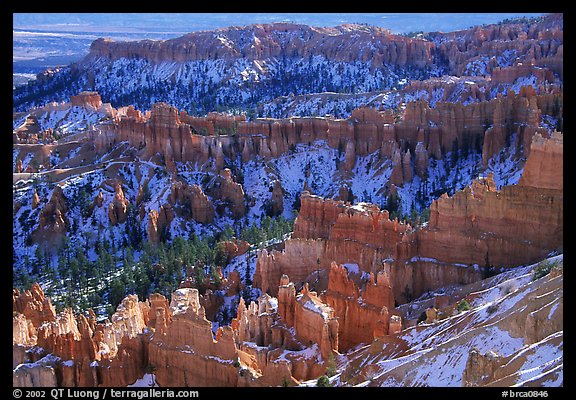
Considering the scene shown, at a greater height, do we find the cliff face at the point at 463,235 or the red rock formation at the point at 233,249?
the cliff face at the point at 463,235

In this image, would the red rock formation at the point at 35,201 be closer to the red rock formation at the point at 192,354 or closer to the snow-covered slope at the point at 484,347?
the red rock formation at the point at 192,354

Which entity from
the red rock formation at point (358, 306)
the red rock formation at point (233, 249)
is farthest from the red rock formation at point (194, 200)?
the red rock formation at point (358, 306)

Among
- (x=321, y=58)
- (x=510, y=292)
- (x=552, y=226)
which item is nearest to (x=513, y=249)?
(x=552, y=226)

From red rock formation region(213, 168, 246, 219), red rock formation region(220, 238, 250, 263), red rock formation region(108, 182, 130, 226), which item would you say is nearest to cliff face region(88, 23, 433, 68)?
red rock formation region(213, 168, 246, 219)

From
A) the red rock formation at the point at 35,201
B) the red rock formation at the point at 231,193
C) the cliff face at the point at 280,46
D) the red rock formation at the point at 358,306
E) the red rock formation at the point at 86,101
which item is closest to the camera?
the red rock formation at the point at 358,306

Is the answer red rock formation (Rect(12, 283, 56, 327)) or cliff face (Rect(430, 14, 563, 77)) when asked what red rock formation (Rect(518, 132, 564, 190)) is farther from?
cliff face (Rect(430, 14, 563, 77))

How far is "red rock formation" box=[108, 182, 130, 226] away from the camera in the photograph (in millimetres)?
80000

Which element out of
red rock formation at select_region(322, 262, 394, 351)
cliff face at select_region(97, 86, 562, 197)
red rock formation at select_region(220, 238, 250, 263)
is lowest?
red rock formation at select_region(220, 238, 250, 263)

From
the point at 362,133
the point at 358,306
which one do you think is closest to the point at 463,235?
the point at 358,306

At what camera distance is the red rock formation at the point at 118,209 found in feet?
262

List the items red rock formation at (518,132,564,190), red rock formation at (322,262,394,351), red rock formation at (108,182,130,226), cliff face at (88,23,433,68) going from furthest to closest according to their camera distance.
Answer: cliff face at (88,23,433,68) < red rock formation at (108,182,130,226) < red rock formation at (518,132,564,190) < red rock formation at (322,262,394,351)

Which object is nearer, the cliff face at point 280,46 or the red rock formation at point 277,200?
the red rock formation at point 277,200

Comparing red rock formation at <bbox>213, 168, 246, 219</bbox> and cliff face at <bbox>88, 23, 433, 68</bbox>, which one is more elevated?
cliff face at <bbox>88, 23, 433, 68</bbox>

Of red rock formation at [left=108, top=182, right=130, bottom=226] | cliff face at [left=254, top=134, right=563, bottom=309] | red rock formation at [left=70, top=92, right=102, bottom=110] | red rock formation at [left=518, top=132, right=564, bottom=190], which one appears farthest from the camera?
red rock formation at [left=70, top=92, right=102, bottom=110]
